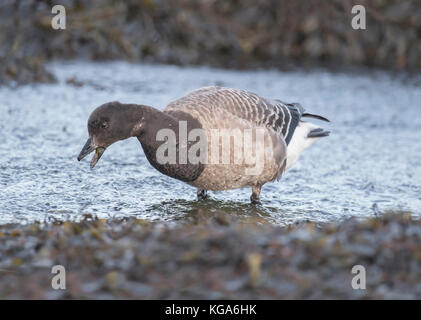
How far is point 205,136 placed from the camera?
602 cm

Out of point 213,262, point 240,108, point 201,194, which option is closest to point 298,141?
point 240,108

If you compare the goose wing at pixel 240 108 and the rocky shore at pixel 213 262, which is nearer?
the rocky shore at pixel 213 262

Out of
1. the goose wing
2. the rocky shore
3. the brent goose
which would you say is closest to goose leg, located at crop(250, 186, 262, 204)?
the brent goose

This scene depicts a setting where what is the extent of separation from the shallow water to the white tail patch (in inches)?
12.9

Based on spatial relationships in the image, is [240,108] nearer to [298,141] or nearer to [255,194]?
[255,194]

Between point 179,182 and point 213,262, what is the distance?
3.19 m

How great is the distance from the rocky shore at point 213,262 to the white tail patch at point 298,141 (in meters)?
2.34

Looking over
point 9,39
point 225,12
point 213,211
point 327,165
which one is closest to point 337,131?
point 327,165

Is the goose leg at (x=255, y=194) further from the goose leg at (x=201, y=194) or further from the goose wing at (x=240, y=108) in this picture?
the goose wing at (x=240, y=108)

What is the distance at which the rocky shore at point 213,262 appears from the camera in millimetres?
3941

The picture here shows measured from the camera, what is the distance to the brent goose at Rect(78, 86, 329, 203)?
5.87m

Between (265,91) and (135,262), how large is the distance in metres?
7.16

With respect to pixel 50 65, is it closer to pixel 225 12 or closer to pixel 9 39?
pixel 9 39

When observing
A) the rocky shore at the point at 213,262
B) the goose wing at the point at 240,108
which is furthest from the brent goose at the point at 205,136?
the rocky shore at the point at 213,262
